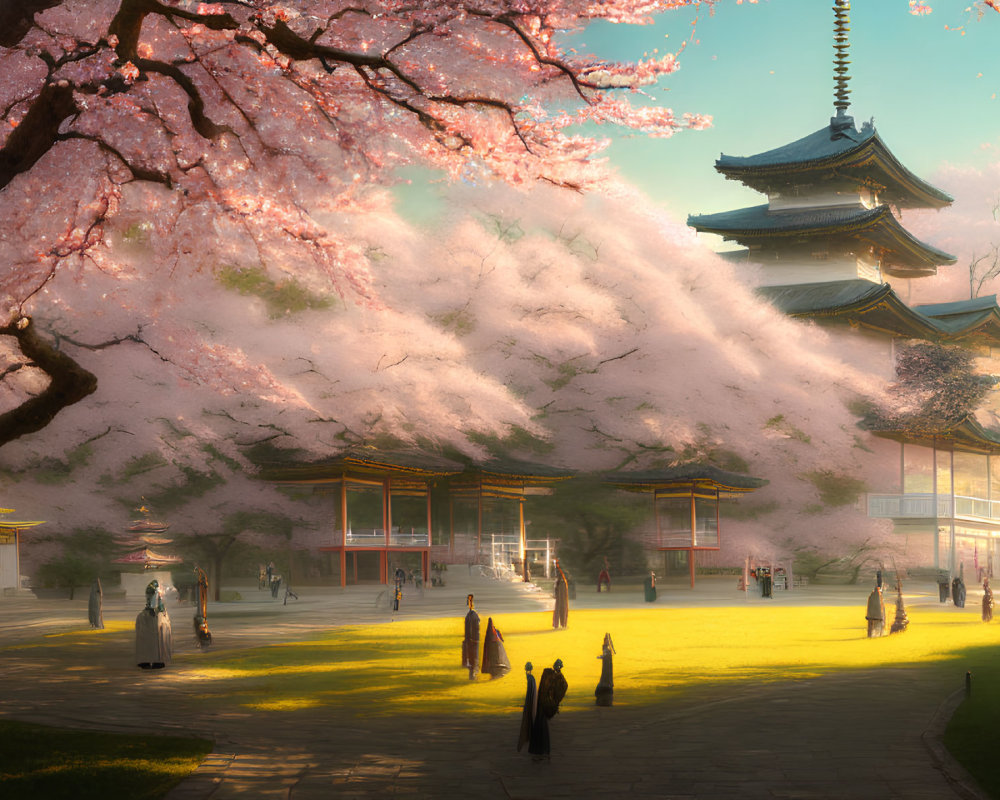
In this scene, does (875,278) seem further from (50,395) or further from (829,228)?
(50,395)

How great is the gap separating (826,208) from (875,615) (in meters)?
35.8

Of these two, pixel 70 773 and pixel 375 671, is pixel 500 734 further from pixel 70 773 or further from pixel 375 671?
pixel 375 671

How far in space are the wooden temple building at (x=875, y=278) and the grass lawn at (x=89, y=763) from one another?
127 feet

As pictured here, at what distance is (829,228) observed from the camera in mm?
51625

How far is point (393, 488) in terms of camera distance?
141 feet

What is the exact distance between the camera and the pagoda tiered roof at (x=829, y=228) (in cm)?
5141

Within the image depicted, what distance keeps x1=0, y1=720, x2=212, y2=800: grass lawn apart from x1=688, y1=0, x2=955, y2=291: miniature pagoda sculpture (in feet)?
148

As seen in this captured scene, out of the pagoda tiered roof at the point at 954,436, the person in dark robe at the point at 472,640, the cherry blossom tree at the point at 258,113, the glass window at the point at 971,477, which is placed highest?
the cherry blossom tree at the point at 258,113

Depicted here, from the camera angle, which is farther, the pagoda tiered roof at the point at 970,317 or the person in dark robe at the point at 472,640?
the pagoda tiered roof at the point at 970,317

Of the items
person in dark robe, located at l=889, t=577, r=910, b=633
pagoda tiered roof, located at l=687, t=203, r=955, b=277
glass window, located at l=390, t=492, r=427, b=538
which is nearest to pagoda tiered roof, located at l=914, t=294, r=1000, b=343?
pagoda tiered roof, located at l=687, t=203, r=955, b=277

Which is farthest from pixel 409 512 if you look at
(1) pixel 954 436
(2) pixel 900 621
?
(2) pixel 900 621

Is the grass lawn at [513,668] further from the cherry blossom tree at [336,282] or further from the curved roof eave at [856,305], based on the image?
the curved roof eave at [856,305]

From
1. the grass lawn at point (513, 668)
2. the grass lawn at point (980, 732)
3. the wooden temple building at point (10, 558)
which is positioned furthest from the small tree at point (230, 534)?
the grass lawn at point (980, 732)

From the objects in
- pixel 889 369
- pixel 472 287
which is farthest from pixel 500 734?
pixel 889 369
